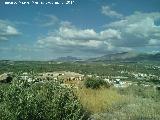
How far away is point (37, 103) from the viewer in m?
10.5

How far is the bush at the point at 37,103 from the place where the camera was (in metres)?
9.98

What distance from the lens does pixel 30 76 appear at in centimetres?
1164

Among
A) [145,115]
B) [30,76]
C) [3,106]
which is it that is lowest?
[145,115]

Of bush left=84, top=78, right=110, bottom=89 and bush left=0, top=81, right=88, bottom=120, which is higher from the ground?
bush left=0, top=81, right=88, bottom=120

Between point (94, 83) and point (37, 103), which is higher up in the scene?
point (37, 103)

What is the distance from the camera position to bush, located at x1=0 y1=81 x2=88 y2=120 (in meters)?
9.98

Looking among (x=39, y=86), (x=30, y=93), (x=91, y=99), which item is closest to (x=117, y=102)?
(x=91, y=99)

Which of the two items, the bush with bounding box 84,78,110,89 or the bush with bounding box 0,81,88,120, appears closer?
the bush with bounding box 0,81,88,120

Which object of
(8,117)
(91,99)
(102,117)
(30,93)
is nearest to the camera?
(8,117)

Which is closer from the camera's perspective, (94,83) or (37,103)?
(37,103)

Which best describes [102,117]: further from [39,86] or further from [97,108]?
[39,86]

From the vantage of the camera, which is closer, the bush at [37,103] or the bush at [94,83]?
the bush at [37,103]

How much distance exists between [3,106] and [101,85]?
18416mm

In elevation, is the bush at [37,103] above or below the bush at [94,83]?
above
